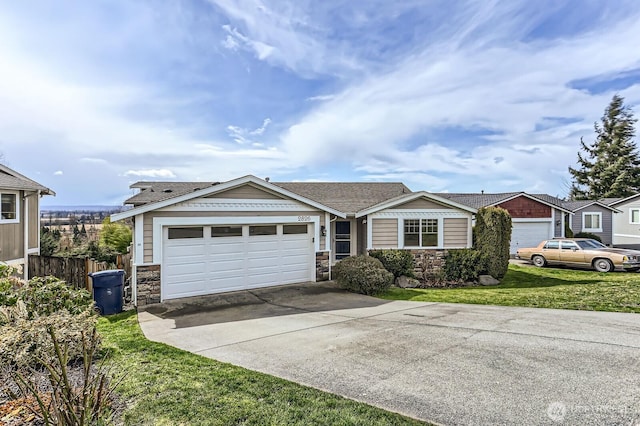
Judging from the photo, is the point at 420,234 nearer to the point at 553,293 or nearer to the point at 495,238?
the point at 495,238

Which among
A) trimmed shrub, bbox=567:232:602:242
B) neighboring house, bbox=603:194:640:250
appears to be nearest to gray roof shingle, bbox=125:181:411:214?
trimmed shrub, bbox=567:232:602:242

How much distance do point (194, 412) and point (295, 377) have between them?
1392 millimetres

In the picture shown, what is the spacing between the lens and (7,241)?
39.3 feet

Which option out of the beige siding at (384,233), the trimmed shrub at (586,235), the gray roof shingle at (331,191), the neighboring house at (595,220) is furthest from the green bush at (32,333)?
the neighboring house at (595,220)

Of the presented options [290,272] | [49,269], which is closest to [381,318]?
[290,272]

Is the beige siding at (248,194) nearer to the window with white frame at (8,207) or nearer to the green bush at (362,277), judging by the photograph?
the green bush at (362,277)

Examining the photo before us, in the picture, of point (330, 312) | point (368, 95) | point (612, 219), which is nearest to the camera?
point (330, 312)

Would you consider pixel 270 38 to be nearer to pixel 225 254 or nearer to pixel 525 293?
pixel 225 254

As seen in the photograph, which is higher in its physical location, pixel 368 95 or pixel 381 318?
pixel 368 95

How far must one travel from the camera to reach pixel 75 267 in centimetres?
1032

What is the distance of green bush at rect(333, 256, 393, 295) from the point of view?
1095 centimetres

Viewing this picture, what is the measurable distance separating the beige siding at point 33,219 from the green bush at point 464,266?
54.8 ft

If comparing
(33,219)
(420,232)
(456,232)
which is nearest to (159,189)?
(33,219)

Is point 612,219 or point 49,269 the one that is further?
point 612,219
